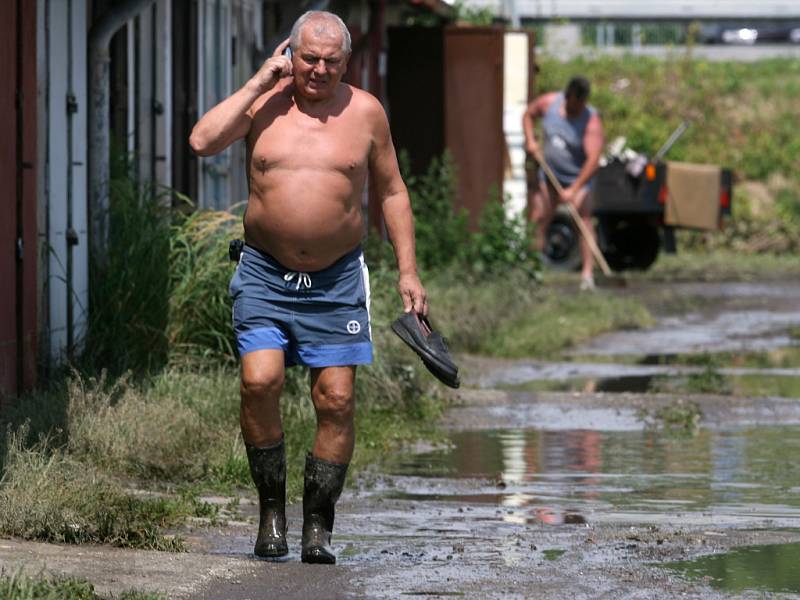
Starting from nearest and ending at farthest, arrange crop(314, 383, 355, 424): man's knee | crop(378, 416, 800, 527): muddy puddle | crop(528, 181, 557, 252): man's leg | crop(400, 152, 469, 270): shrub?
1. crop(314, 383, 355, 424): man's knee
2. crop(378, 416, 800, 527): muddy puddle
3. crop(400, 152, 469, 270): shrub
4. crop(528, 181, 557, 252): man's leg

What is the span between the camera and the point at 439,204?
17250 millimetres

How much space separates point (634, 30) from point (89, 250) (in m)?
30.7

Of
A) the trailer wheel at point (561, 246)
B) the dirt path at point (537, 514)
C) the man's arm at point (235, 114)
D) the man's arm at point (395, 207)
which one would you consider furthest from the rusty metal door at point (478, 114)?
the man's arm at point (235, 114)

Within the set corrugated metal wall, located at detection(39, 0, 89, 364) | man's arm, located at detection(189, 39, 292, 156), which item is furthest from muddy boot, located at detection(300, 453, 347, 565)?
corrugated metal wall, located at detection(39, 0, 89, 364)

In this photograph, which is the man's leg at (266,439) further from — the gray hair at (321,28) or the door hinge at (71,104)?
Result: the door hinge at (71,104)

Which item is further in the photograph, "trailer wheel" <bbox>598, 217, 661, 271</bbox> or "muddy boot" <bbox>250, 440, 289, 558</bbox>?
"trailer wheel" <bbox>598, 217, 661, 271</bbox>

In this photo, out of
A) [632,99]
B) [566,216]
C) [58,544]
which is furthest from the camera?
[632,99]

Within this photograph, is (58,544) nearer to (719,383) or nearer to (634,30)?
(719,383)

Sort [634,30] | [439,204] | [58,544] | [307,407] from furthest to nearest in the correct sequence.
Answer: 1. [634,30]
2. [439,204]
3. [307,407]
4. [58,544]

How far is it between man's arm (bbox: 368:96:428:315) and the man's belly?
0.75 feet

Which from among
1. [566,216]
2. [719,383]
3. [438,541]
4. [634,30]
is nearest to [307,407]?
[438,541]

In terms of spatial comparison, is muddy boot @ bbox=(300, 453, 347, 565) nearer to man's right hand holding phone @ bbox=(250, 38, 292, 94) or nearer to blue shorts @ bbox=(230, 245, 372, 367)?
blue shorts @ bbox=(230, 245, 372, 367)

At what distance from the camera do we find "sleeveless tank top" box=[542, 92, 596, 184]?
1925 cm

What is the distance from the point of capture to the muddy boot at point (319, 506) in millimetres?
6676
